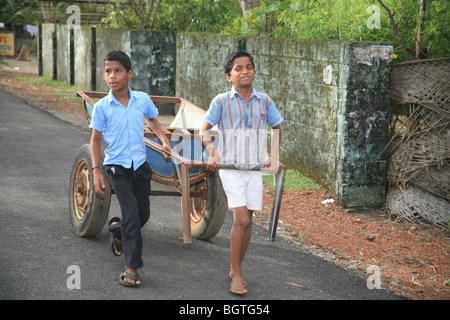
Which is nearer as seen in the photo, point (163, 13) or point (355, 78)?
point (355, 78)

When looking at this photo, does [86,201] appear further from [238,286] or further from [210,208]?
[238,286]

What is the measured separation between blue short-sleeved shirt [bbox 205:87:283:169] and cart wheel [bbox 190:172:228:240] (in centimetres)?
114

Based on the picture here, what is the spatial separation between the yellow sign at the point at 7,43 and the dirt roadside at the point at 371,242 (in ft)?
109

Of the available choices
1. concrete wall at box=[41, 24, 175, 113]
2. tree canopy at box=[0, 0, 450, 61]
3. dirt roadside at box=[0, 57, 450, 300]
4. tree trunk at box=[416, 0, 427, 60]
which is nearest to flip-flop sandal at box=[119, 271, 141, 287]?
dirt roadside at box=[0, 57, 450, 300]

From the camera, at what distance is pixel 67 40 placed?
75.1 ft

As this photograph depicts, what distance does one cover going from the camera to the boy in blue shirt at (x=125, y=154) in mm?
4816

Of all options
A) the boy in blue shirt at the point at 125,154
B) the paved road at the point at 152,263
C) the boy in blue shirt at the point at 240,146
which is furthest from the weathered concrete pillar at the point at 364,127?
the boy in blue shirt at the point at 125,154

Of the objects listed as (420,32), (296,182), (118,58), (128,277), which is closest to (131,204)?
(128,277)

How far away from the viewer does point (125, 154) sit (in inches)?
194

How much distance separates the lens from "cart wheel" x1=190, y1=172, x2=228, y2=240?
19.6 feet

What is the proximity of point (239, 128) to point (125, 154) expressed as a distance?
917 mm

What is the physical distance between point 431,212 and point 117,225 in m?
3.75
